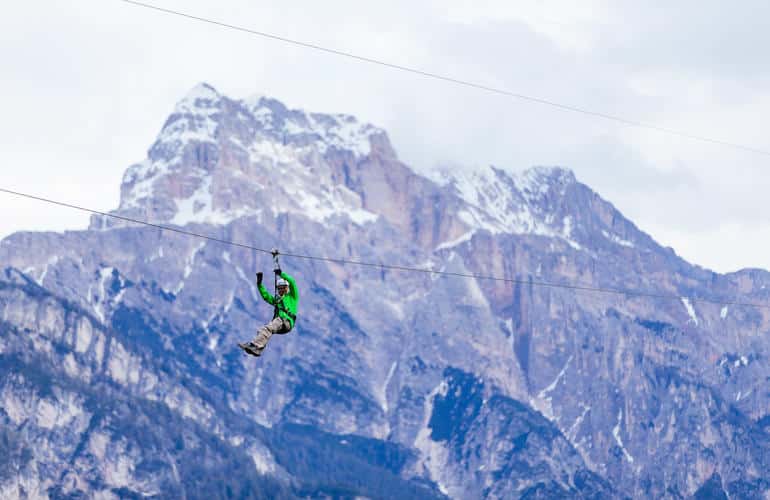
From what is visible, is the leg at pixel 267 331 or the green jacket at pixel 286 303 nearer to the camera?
the leg at pixel 267 331

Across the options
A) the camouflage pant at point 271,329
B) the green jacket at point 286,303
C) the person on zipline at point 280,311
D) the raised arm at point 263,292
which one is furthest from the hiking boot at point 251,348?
the green jacket at point 286,303

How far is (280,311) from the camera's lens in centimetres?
9881

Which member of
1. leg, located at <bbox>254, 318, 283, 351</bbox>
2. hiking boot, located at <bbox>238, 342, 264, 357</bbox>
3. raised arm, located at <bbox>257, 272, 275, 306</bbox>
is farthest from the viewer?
leg, located at <bbox>254, 318, 283, 351</bbox>

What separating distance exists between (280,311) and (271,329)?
1.53 meters

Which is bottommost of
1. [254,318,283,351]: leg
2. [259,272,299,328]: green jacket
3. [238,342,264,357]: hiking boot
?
[238,342,264,357]: hiking boot

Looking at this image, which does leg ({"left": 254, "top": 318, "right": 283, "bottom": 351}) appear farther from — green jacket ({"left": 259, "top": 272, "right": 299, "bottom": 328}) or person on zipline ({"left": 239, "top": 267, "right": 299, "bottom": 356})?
green jacket ({"left": 259, "top": 272, "right": 299, "bottom": 328})

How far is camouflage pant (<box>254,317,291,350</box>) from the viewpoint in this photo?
96.4m

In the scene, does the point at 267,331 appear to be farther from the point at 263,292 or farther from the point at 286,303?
the point at 263,292

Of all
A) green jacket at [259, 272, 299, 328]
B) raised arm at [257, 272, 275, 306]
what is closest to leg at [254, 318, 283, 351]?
Answer: green jacket at [259, 272, 299, 328]

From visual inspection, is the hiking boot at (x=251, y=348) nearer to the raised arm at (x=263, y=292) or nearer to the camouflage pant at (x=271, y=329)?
the camouflage pant at (x=271, y=329)

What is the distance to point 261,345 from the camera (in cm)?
9619

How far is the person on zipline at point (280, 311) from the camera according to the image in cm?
9650

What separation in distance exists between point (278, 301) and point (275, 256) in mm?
7025

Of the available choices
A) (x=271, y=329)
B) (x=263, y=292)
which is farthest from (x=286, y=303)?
(x=263, y=292)
